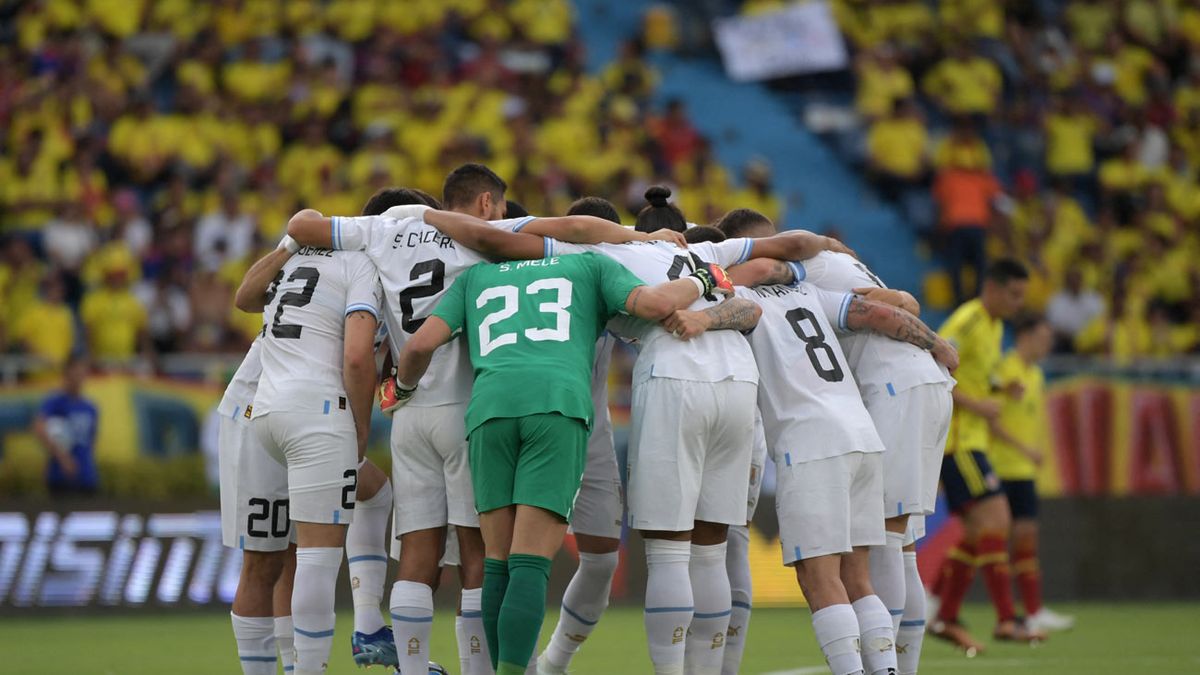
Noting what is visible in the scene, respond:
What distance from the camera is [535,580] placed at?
7.34 meters

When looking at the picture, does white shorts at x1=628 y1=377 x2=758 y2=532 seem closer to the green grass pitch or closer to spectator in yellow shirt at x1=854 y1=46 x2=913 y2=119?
the green grass pitch

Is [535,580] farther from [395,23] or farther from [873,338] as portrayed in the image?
[395,23]

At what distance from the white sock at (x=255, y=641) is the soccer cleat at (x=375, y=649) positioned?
44 cm

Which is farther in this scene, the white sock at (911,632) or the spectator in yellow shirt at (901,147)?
the spectator in yellow shirt at (901,147)

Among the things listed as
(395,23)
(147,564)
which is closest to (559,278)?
(147,564)

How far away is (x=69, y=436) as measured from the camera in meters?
15.7

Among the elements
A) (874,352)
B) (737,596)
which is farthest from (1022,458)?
(737,596)

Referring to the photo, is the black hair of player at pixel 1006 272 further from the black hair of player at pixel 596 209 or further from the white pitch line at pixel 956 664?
the black hair of player at pixel 596 209

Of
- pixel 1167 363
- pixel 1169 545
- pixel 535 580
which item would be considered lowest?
pixel 1169 545

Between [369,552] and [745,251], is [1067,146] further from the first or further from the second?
[369,552]

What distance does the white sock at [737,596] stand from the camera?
8781 millimetres

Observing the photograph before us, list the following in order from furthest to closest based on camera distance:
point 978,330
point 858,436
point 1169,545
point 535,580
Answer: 1. point 1169,545
2. point 978,330
3. point 858,436
4. point 535,580

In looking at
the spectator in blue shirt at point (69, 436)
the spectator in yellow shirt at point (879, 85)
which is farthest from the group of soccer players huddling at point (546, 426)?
the spectator in yellow shirt at point (879, 85)

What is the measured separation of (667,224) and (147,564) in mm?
8252
